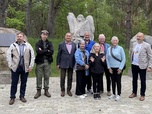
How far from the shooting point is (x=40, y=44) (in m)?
7.37

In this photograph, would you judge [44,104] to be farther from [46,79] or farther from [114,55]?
[114,55]

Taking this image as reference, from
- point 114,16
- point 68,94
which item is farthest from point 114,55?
point 114,16

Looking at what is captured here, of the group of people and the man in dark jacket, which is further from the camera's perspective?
the man in dark jacket

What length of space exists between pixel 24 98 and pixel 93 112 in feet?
6.63

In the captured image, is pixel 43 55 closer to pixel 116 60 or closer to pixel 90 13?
pixel 116 60

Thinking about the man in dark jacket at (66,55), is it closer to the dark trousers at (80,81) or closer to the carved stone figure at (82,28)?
the dark trousers at (80,81)

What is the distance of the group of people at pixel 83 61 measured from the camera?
272 inches

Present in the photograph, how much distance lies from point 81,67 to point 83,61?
0.54ft

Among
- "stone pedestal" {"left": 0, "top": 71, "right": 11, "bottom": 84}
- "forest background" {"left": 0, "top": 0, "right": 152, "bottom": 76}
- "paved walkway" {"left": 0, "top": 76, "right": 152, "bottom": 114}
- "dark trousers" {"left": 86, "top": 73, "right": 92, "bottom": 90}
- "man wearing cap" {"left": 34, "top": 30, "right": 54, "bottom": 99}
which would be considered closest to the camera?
"paved walkway" {"left": 0, "top": 76, "right": 152, "bottom": 114}

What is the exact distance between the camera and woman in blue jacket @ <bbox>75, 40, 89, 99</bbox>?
7.35m

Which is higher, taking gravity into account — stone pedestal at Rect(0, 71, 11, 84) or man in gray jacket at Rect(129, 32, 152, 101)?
man in gray jacket at Rect(129, 32, 152, 101)

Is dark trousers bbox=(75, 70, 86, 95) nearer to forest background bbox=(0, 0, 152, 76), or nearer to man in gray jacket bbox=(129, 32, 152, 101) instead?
man in gray jacket bbox=(129, 32, 152, 101)

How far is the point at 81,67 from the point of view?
291 inches

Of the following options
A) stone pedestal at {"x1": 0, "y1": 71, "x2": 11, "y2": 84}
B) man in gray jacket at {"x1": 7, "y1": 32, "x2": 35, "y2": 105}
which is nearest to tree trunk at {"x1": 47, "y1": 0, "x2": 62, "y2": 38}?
stone pedestal at {"x1": 0, "y1": 71, "x2": 11, "y2": 84}
